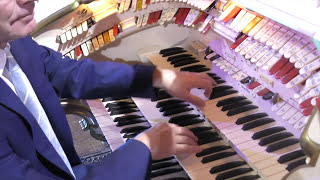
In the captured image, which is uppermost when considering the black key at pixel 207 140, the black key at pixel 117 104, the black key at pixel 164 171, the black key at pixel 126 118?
the black key at pixel 207 140

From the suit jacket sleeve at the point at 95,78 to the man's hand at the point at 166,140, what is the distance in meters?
0.18

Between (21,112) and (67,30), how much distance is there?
997 mm

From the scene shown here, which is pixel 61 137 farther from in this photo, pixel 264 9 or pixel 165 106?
pixel 264 9

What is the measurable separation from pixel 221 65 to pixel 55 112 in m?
1.07

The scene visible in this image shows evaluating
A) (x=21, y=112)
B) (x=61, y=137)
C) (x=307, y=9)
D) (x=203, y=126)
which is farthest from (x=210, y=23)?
(x=21, y=112)

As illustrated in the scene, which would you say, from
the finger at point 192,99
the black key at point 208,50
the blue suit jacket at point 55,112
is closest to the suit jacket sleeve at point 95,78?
the blue suit jacket at point 55,112

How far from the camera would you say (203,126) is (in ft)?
6.42

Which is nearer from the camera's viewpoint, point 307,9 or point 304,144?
point 304,144

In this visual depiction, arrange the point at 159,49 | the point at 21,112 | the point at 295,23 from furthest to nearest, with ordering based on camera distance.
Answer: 1. the point at 159,49
2. the point at 295,23
3. the point at 21,112

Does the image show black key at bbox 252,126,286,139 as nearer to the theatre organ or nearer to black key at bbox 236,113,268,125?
the theatre organ

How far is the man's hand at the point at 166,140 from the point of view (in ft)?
4.58

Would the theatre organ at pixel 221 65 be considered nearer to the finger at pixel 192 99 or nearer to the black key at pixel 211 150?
the black key at pixel 211 150

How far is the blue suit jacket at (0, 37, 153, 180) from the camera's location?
111 centimetres

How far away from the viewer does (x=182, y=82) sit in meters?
1.48
